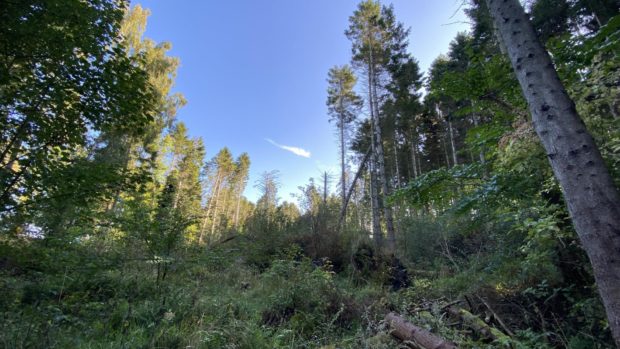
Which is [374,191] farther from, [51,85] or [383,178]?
[51,85]

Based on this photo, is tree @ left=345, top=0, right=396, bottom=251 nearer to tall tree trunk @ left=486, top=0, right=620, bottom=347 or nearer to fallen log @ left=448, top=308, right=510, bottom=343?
fallen log @ left=448, top=308, right=510, bottom=343

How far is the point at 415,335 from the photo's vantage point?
9.85 ft

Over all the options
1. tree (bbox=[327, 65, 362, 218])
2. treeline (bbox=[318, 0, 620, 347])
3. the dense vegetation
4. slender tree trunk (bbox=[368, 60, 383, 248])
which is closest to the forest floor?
the dense vegetation

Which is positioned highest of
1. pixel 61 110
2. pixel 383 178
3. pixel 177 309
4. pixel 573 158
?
pixel 383 178

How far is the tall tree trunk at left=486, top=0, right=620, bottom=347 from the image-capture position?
1441mm

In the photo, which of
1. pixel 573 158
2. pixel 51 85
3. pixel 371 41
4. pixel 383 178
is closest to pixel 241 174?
pixel 371 41

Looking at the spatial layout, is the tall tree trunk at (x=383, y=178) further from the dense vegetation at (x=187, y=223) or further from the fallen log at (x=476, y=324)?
the fallen log at (x=476, y=324)

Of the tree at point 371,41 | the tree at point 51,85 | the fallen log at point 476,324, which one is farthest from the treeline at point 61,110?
the tree at point 371,41

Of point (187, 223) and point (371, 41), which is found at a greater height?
point (371, 41)

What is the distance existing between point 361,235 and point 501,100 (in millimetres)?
5767

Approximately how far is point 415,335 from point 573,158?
2335 mm

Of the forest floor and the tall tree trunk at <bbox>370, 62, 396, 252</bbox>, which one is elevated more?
the tall tree trunk at <bbox>370, 62, 396, 252</bbox>

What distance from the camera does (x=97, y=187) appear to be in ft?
11.2

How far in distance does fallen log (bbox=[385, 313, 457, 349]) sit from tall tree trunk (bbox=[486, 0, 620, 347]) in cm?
161
